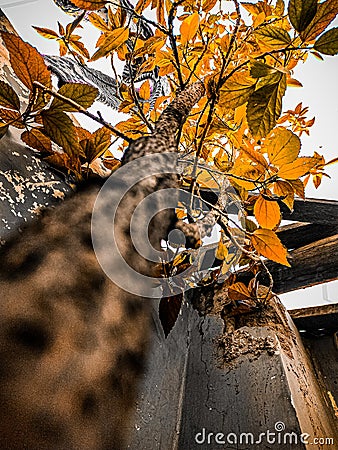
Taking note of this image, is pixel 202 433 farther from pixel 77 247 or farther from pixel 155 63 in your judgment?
pixel 155 63

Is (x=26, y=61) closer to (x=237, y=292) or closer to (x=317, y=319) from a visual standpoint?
(x=237, y=292)

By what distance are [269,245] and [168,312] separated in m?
0.18

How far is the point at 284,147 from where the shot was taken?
0.37 metres

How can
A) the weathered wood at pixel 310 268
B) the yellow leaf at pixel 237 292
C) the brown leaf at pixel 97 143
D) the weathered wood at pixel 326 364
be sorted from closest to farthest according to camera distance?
the brown leaf at pixel 97 143, the yellow leaf at pixel 237 292, the weathered wood at pixel 326 364, the weathered wood at pixel 310 268

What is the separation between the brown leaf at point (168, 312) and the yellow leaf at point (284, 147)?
207 millimetres

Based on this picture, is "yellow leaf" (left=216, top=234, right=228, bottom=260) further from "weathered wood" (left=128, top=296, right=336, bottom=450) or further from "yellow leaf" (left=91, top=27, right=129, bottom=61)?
"yellow leaf" (left=91, top=27, right=129, bottom=61)

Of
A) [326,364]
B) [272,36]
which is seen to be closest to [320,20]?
[272,36]

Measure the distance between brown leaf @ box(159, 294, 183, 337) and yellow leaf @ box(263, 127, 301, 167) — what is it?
207mm

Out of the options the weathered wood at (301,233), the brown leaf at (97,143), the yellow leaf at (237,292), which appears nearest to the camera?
the brown leaf at (97,143)

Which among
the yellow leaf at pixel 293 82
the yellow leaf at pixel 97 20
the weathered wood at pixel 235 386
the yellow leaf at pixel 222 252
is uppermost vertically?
the yellow leaf at pixel 97 20

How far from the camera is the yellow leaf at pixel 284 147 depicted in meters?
0.36

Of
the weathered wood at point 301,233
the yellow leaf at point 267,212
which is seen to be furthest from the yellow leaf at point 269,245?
the weathered wood at point 301,233

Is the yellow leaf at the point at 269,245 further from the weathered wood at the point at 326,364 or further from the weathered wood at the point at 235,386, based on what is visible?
the weathered wood at the point at 326,364

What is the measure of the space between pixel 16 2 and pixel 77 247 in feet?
3.67
